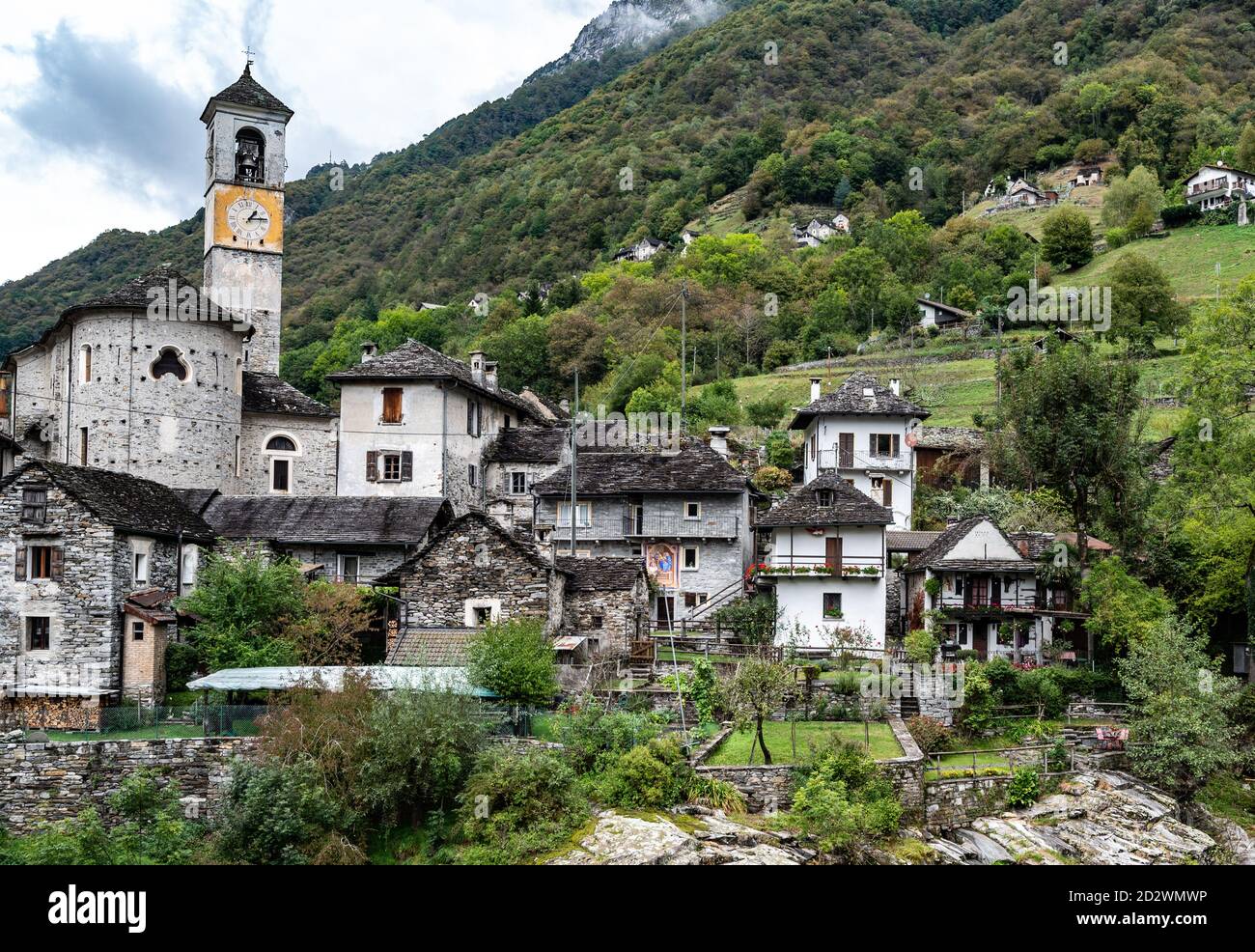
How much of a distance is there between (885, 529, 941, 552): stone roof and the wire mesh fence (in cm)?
2601

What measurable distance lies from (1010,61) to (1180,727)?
617 ft

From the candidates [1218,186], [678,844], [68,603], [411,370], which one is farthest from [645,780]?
[1218,186]

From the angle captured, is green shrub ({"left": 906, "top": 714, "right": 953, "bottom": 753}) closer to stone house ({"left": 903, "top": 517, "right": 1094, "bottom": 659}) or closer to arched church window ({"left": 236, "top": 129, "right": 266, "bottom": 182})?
stone house ({"left": 903, "top": 517, "right": 1094, "bottom": 659})

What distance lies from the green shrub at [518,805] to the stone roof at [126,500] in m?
15.1

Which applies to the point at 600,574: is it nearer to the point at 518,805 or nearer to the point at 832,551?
the point at 832,551

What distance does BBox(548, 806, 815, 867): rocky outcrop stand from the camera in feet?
79.0

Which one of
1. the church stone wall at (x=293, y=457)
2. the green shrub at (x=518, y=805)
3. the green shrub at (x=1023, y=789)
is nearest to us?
the green shrub at (x=518, y=805)

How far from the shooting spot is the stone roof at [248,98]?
2354 inches

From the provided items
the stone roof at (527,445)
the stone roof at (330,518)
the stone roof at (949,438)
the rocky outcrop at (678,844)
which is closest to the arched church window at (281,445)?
the stone roof at (330,518)

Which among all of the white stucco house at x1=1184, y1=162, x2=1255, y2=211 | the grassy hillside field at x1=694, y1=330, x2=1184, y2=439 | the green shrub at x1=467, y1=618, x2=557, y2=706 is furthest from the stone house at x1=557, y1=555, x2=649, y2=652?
the white stucco house at x1=1184, y1=162, x2=1255, y2=211

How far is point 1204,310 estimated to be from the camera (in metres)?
43.2

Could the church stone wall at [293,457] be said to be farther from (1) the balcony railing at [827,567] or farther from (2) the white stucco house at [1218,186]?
(2) the white stucco house at [1218,186]

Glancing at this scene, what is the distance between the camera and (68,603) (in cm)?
3422

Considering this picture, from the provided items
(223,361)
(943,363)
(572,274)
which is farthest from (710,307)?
(223,361)
